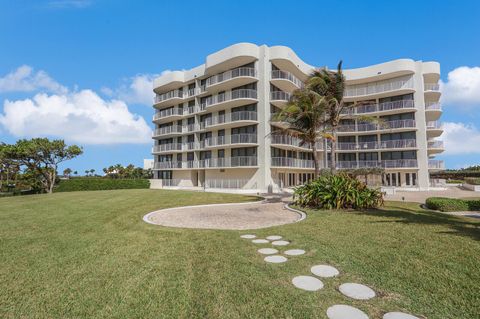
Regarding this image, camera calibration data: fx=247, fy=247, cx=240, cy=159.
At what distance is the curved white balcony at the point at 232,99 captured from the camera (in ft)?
93.5

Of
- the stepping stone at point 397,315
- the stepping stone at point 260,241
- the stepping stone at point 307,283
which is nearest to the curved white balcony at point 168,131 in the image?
the stepping stone at point 260,241

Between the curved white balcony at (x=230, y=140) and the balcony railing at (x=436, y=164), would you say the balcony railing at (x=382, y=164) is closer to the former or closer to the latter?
the balcony railing at (x=436, y=164)

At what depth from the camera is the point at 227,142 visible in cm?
2980

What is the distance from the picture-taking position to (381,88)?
35156 millimetres

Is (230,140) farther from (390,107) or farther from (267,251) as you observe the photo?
(267,251)

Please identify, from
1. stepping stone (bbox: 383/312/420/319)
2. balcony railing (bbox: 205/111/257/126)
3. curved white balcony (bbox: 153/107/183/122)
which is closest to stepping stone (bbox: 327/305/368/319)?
stepping stone (bbox: 383/312/420/319)

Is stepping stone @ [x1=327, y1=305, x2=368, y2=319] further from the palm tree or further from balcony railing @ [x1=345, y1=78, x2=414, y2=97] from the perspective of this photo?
balcony railing @ [x1=345, y1=78, x2=414, y2=97]

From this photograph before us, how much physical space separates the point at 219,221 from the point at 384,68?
35151 mm

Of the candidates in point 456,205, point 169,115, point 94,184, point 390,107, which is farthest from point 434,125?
point 94,184

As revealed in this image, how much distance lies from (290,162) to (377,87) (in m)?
18.1

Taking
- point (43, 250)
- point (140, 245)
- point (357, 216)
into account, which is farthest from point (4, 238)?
point (357, 216)

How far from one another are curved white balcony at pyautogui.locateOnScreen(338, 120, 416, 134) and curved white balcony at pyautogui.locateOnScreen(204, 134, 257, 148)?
1250 cm

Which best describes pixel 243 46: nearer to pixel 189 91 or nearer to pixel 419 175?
pixel 189 91

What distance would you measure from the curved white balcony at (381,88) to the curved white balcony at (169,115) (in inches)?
990
